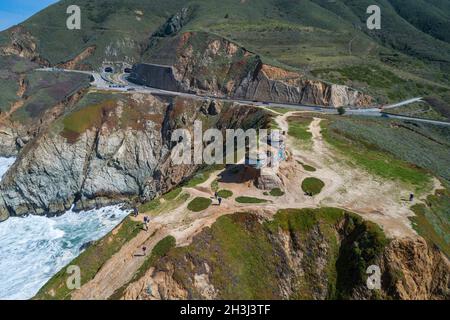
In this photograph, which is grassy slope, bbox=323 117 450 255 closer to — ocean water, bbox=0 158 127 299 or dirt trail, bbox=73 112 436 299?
dirt trail, bbox=73 112 436 299

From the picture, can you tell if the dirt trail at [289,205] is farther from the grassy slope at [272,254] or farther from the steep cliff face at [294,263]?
the steep cliff face at [294,263]

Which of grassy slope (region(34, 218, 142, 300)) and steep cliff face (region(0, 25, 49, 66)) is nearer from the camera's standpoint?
grassy slope (region(34, 218, 142, 300))

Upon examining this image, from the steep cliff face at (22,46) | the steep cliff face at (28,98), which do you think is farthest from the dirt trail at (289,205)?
the steep cliff face at (22,46)

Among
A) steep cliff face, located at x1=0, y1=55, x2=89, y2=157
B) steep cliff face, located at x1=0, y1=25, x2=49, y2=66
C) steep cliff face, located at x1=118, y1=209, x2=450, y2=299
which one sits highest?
steep cliff face, located at x1=0, y1=25, x2=49, y2=66

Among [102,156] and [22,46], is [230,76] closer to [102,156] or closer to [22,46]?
[102,156]

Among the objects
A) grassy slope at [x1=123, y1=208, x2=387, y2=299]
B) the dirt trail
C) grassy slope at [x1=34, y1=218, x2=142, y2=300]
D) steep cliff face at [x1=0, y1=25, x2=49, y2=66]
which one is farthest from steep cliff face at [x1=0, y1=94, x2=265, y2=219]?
steep cliff face at [x1=0, y1=25, x2=49, y2=66]

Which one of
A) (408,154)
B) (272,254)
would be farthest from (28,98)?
(408,154)
